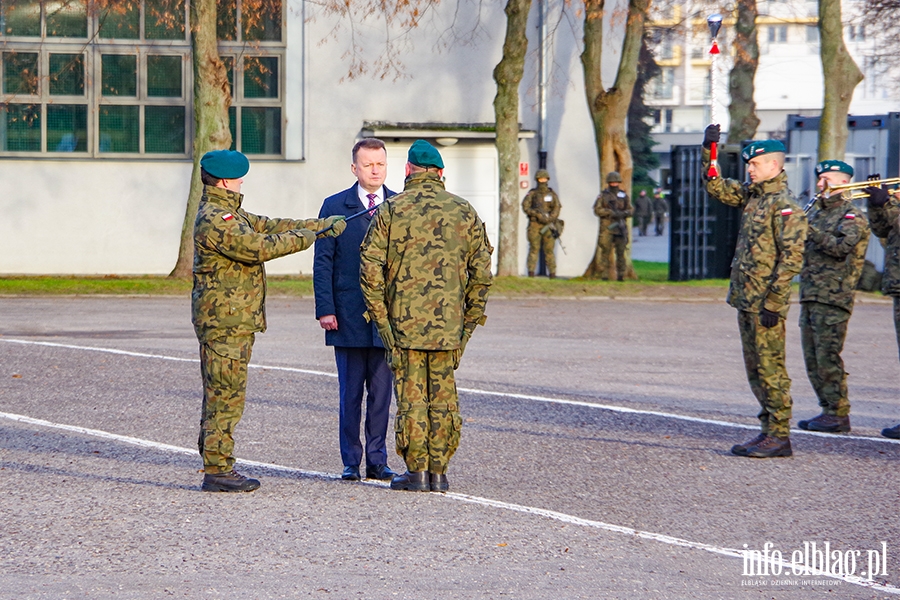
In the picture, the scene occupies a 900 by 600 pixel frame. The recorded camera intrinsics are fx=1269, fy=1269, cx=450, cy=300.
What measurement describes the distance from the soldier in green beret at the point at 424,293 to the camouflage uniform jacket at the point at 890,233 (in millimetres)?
3985

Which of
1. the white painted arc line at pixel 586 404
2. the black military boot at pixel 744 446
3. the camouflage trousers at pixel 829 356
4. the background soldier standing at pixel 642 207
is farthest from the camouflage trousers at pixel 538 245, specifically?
the background soldier standing at pixel 642 207

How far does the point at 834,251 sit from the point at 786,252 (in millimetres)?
1494

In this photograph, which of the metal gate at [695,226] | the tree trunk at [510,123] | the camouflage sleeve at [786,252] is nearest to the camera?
the camouflage sleeve at [786,252]

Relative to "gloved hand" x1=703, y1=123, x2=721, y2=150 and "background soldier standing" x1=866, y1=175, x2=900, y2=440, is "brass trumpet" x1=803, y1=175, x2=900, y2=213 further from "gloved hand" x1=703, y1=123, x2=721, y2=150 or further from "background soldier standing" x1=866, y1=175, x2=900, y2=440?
"gloved hand" x1=703, y1=123, x2=721, y2=150

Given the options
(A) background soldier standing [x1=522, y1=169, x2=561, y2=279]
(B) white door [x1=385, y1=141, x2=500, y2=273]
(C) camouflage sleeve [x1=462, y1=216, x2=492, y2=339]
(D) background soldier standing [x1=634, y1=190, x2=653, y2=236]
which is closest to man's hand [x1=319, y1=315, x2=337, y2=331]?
(C) camouflage sleeve [x1=462, y1=216, x2=492, y2=339]

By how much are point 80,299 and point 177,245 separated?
7228mm

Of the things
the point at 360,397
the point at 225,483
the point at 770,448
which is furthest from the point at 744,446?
the point at 225,483

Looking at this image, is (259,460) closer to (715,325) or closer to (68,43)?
(715,325)

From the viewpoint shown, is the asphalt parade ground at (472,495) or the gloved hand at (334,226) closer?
the asphalt parade ground at (472,495)

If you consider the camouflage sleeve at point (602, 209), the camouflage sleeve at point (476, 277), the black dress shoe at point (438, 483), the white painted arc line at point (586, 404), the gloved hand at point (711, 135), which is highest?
the gloved hand at point (711, 135)

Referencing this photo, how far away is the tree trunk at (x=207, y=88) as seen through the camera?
75.6 feet

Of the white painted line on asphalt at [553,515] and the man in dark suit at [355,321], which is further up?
the man in dark suit at [355,321]

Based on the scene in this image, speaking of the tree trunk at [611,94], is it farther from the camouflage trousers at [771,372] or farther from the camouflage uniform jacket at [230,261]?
the camouflage uniform jacket at [230,261]

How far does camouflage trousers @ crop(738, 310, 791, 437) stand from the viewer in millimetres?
8375
